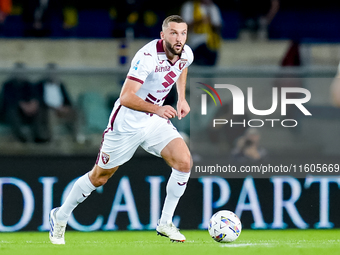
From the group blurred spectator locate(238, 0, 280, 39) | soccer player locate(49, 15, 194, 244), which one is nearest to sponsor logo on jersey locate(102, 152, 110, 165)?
soccer player locate(49, 15, 194, 244)

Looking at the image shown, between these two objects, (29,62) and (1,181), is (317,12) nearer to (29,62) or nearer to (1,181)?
(29,62)

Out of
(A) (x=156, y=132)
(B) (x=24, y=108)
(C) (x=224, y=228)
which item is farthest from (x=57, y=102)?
(C) (x=224, y=228)

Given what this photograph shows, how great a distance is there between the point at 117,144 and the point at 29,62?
570 cm

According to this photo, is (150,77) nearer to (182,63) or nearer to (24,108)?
(182,63)

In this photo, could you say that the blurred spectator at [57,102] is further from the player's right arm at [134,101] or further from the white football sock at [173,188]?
the player's right arm at [134,101]

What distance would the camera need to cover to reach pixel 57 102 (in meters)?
7.76

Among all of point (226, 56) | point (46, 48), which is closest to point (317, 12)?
point (226, 56)

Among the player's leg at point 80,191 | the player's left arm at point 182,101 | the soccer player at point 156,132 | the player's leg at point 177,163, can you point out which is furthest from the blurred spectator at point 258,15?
the player's leg at point 80,191

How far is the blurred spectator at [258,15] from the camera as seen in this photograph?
12.6 meters

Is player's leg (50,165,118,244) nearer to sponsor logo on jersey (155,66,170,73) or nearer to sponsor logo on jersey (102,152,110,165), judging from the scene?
sponsor logo on jersey (102,152,110,165)

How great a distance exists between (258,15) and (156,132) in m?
7.32

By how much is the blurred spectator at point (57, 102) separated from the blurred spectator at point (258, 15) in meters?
5.75

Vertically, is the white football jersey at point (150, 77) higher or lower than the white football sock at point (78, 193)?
higher

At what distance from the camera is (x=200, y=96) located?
7.91m
